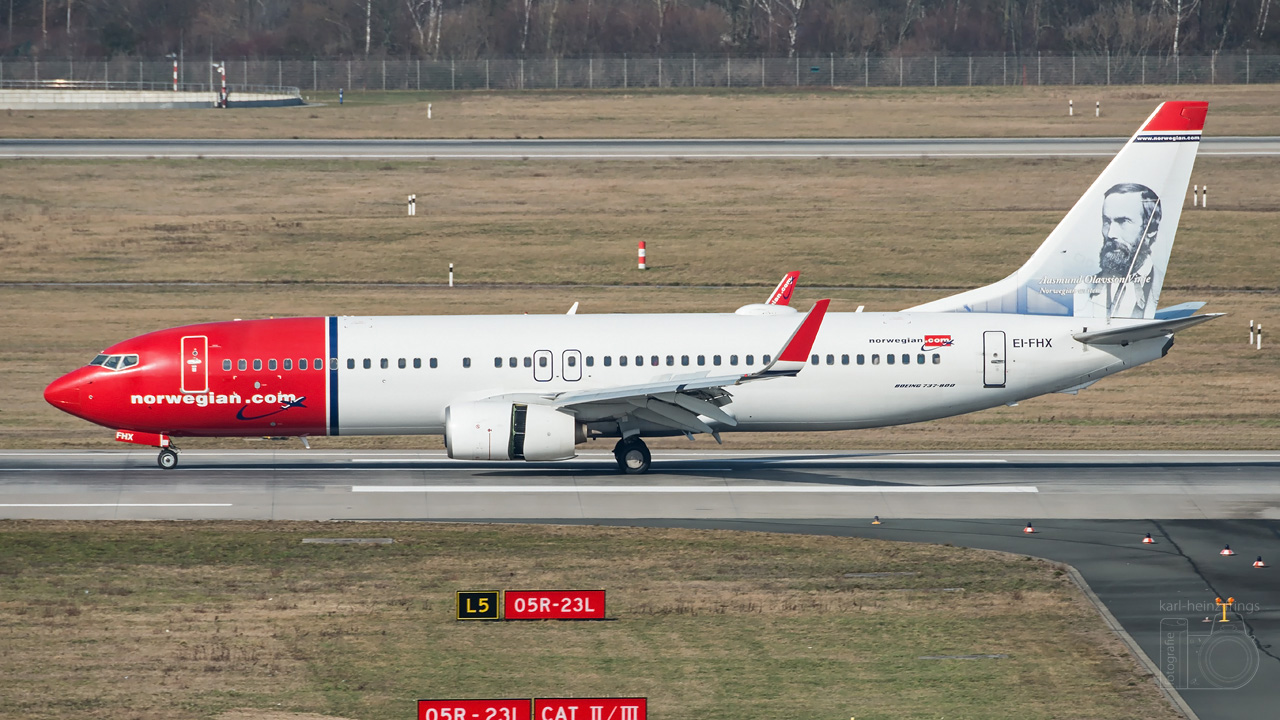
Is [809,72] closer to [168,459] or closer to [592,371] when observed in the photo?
[592,371]

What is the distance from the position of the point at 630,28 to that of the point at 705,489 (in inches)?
3406

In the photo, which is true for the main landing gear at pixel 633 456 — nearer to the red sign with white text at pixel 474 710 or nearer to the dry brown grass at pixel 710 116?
the red sign with white text at pixel 474 710

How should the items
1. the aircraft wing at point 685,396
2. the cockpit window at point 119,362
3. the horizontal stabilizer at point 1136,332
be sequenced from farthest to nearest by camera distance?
the cockpit window at point 119,362
the horizontal stabilizer at point 1136,332
the aircraft wing at point 685,396

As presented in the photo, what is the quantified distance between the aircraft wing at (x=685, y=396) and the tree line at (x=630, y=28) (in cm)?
7927

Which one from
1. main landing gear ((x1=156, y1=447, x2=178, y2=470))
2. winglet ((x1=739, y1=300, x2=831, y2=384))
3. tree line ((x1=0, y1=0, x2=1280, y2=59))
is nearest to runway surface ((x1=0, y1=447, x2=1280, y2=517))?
main landing gear ((x1=156, y1=447, x2=178, y2=470))

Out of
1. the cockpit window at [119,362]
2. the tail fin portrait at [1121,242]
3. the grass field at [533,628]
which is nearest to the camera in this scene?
the grass field at [533,628]

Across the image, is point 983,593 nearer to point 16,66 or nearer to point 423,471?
point 423,471

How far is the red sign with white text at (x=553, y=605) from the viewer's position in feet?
80.2

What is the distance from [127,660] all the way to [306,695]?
10.7 feet

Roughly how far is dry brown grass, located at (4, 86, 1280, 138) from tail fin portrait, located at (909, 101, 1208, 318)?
44476 millimetres

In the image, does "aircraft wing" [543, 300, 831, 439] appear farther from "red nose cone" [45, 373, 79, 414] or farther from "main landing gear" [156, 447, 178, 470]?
"red nose cone" [45, 373, 79, 414]

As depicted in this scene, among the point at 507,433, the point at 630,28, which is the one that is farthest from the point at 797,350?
the point at 630,28

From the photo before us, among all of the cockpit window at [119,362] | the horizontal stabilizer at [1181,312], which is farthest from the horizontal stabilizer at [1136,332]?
the cockpit window at [119,362]

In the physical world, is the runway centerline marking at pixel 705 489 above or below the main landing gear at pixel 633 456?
below
